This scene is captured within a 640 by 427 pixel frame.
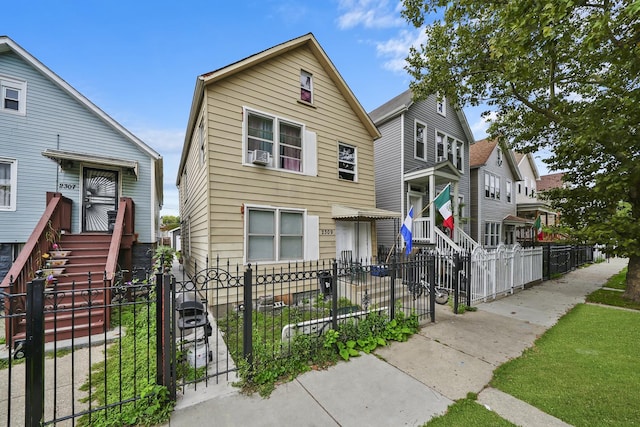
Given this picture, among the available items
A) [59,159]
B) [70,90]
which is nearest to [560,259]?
[59,159]

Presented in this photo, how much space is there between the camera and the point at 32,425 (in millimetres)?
2592

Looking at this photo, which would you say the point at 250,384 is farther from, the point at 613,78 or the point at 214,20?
the point at 214,20

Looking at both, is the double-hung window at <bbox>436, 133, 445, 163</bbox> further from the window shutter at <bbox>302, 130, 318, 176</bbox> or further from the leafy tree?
the window shutter at <bbox>302, 130, 318, 176</bbox>

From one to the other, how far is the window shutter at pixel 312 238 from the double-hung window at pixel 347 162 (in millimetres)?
2284

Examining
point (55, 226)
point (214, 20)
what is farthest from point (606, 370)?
point (214, 20)

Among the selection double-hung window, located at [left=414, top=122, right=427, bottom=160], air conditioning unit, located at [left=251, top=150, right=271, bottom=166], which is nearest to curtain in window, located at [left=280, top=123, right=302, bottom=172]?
air conditioning unit, located at [left=251, top=150, right=271, bottom=166]

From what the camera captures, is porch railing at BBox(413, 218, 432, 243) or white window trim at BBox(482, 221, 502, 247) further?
white window trim at BBox(482, 221, 502, 247)

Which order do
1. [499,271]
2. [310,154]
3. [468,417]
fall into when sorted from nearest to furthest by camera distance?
[468,417] → [499,271] → [310,154]

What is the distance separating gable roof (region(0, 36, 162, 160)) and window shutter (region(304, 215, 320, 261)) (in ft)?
21.3

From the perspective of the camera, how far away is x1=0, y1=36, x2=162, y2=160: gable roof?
8.04m

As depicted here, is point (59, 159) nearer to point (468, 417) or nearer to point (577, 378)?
point (468, 417)

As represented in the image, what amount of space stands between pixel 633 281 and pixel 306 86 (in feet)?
41.1

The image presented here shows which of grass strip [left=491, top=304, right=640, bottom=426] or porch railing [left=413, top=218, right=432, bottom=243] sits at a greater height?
porch railing [left=413, top=218, right=432, bottom=243]

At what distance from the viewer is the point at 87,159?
827cm
